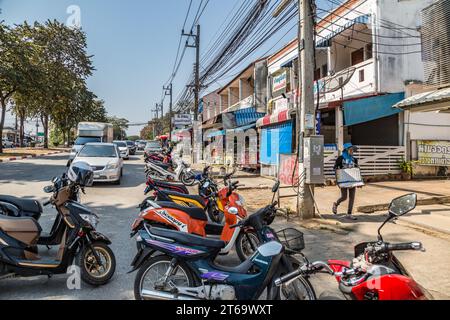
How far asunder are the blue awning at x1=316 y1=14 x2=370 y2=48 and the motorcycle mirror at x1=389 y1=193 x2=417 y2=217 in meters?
11.6

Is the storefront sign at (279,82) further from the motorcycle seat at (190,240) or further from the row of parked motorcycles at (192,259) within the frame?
the motorcycle seat at (190,240)

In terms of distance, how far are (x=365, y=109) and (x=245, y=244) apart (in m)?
9.16

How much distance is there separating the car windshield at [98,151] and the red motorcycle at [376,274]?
36.3 ft

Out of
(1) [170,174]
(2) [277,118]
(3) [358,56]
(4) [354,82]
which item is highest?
(3) [358,56]

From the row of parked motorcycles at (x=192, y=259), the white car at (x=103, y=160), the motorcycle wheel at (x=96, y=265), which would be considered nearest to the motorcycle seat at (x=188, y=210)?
the row of parked motorcycles at (x=192, y=259)

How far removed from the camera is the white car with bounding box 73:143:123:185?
11.7m

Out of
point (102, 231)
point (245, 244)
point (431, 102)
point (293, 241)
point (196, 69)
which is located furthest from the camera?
point (196, 69)

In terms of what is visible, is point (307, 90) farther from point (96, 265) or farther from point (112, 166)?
point (112, 166)

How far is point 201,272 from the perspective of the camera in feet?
10.5

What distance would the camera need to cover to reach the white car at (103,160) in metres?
11.7

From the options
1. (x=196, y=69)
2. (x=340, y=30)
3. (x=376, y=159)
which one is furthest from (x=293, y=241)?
(x=196, y=69)

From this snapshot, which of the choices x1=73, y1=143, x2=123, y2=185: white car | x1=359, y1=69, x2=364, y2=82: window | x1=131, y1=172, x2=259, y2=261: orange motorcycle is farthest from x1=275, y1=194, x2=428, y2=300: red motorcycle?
x1=359, y1=69, x2=364, y2=82: window
